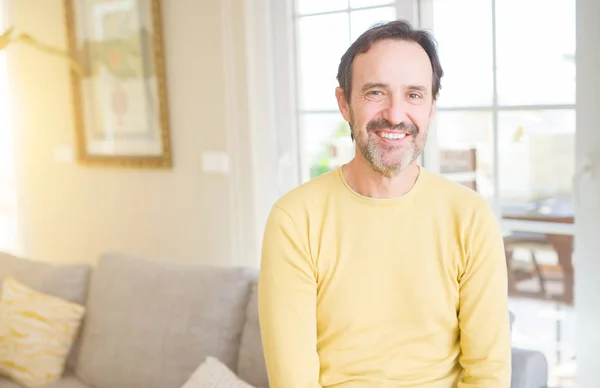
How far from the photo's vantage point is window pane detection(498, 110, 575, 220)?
2.45 metres

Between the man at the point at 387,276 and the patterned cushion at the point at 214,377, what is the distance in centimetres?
64

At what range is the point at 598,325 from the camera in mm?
2404

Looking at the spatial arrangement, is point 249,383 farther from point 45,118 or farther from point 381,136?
point 45,118

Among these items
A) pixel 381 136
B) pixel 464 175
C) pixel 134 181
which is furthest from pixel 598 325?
pixel 134 181

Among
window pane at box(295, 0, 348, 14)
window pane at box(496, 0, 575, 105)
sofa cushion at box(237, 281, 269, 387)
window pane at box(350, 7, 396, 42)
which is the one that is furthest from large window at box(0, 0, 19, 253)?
window pane at box(496, 0, 575, 105)

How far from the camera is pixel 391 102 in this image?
4.89 feet

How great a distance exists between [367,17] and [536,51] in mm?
721

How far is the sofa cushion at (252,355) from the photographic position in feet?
7.67

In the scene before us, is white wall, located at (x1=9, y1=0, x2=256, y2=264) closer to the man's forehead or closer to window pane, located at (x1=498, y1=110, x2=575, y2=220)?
window pane, located at (x1=498, y1=110, x2=575, y2=220)

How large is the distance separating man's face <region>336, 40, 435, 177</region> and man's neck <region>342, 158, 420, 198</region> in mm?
28

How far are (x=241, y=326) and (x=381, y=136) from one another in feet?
3.84

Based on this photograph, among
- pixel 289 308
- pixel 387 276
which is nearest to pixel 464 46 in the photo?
pixel 387 276

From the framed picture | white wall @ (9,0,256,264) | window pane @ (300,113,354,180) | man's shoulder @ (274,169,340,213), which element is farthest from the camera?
the framed picture

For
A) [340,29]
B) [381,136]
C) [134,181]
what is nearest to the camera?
[381,136]
